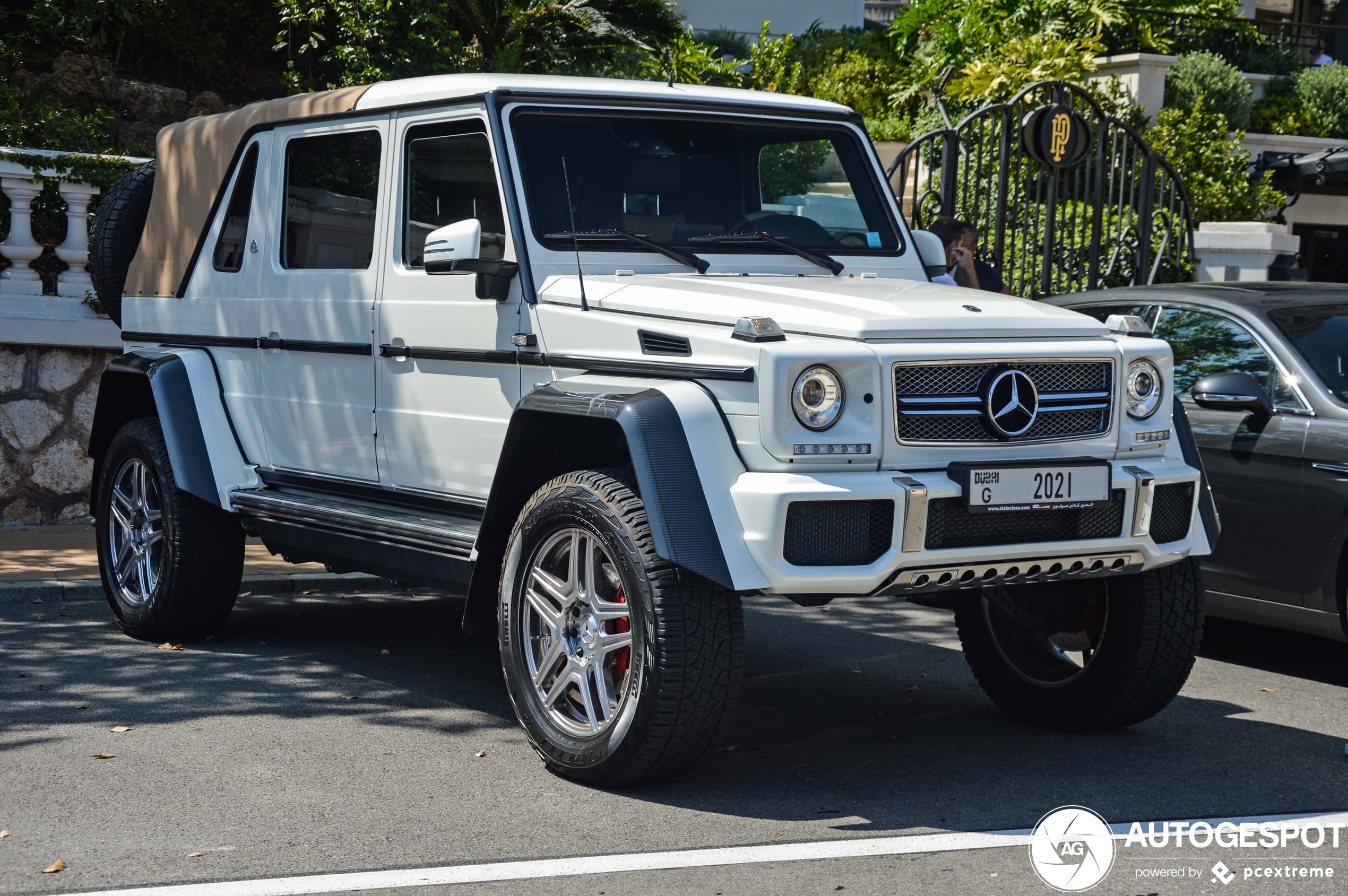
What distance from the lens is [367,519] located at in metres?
5.70

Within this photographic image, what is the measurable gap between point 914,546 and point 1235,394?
2.66 metres

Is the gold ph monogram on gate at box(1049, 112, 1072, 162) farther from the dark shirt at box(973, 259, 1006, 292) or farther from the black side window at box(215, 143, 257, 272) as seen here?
the black side window at box(215, 143, 257, 272)

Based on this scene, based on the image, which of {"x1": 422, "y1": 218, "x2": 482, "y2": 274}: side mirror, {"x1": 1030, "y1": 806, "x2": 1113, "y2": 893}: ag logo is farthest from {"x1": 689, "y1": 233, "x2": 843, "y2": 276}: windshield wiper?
{"x1": 1030, "y1": 806, "x2": 1113, "y2": 893}: ag logo

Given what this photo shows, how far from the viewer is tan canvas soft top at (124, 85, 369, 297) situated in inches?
267

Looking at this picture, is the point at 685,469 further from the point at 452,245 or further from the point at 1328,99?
the point at 1328,99

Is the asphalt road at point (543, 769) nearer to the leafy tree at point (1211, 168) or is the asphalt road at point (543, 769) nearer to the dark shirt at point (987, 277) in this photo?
the dark shirt at point (987, 277)

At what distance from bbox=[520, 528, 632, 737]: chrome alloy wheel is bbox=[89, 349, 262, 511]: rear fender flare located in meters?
2.12

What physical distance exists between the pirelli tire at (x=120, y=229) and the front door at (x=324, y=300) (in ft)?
4.32

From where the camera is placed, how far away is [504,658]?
16.5 feet

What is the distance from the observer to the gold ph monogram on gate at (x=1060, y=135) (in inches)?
471

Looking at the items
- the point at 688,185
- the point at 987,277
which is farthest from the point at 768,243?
the point at 987,277

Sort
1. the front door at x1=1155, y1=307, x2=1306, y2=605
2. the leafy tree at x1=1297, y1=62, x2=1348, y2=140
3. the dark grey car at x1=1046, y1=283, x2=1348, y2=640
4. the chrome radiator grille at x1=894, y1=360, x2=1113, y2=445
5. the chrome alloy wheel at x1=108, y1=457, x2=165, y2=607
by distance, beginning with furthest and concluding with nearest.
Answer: the leafy tree at x1=1297, y1=62, x2=1348, y2=140 → the chrome alloy wheel at x1=108, y1=457, x2=165, y2=607 → the front door at x1=1155, y1=307, x2=1306, y2=605 → the dark grey car at x1=1046, y1=283, x2=1348, y2=640 → the chrome radiator grille at x1=894, y1=360, x2=1113, y2=445

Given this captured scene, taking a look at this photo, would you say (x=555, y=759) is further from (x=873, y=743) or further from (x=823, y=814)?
(x=873, y=743)

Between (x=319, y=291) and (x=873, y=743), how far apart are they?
2879mm
